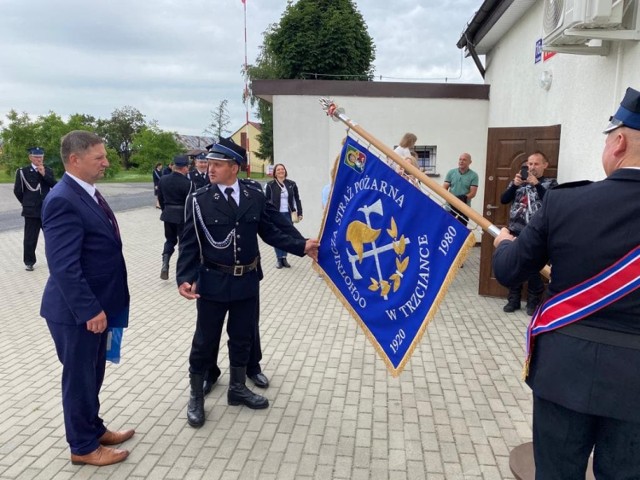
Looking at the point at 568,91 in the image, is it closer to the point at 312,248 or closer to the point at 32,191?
the point at 312,248

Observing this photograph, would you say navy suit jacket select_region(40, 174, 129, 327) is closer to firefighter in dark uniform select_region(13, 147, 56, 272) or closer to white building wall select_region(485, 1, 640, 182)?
white building wall select_region(485, 1, 640, 182)

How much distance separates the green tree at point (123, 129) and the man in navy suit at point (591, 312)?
75.9m

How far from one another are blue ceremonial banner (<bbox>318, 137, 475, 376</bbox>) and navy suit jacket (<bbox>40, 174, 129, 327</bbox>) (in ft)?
4.98

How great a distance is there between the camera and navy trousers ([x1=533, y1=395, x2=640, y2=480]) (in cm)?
187

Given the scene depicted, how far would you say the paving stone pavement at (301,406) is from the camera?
3.13 metres

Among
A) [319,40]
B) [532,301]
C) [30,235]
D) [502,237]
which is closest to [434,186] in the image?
[502,237]

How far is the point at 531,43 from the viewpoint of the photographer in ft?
25.8

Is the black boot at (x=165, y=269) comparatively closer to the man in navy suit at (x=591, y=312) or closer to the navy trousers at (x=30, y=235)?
the navy trousers at (x=30, y=235)

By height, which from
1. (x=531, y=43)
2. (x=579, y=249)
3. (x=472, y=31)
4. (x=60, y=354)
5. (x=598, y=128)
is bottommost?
(x=60, y=354)

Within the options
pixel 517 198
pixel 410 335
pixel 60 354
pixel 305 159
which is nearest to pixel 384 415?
pixel 410 335

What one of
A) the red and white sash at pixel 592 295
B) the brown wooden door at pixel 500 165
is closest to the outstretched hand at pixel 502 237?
the red and white sash at pixel 592 295

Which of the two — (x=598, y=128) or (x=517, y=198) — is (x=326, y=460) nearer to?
(x=517, y=198)

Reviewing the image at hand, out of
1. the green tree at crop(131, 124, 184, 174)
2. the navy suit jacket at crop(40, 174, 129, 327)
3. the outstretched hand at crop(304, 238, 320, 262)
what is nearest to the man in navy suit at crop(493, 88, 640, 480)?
the outstretched hand at crop(304, 238, 320, 262)

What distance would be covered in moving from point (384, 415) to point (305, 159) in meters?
7.53
